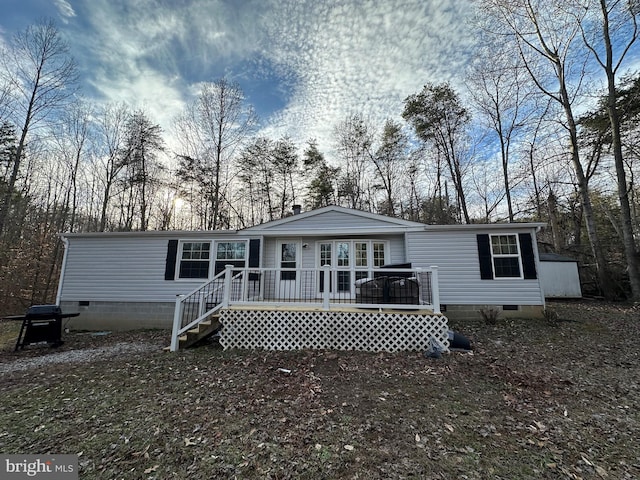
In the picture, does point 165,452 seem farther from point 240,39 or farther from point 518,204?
point 518,204

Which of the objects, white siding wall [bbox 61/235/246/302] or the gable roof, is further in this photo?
white siding wall [bbox 61/235/246/302]

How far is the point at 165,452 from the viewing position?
2629mm

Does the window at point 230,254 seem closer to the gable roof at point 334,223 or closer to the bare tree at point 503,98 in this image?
the gable roof at point 334,223

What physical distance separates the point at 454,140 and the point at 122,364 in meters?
18.4

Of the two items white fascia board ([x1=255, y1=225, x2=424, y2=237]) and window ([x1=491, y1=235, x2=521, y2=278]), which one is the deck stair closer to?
white fascia board ([x1=255, y1=225, x2=424, y2=237])

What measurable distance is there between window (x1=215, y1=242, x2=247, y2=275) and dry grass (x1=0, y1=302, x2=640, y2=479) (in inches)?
135

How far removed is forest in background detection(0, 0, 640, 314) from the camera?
1189cm

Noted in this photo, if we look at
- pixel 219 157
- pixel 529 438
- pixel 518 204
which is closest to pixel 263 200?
pixel 219 157

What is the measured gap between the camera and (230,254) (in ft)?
29.1

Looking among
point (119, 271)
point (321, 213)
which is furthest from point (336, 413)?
point (119, 271)

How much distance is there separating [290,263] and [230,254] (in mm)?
1999

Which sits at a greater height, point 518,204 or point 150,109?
point 150,109

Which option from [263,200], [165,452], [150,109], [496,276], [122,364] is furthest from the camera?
[263,200]

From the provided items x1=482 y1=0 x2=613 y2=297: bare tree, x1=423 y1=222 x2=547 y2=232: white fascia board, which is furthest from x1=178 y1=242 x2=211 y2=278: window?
x1=482 y1=0 x2=613 y2=297: bare tree
